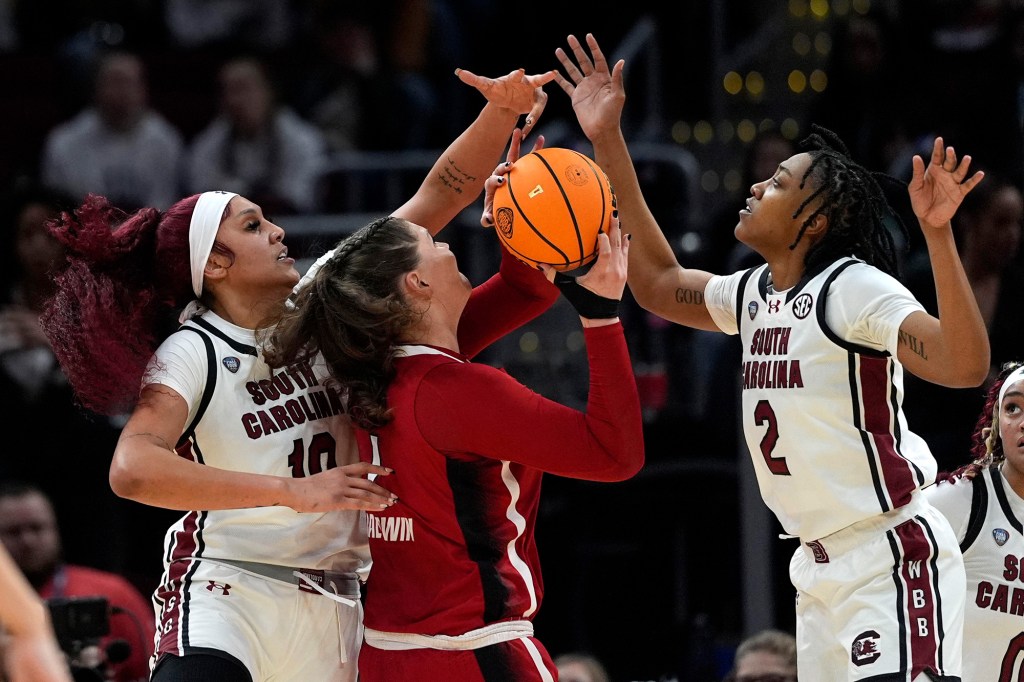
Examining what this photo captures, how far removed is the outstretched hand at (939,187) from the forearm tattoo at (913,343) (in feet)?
0.98

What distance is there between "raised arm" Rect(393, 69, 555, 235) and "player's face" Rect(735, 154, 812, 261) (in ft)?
2.71

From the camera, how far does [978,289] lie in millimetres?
6777

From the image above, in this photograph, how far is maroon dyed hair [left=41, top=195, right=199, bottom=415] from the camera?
4.20 meters

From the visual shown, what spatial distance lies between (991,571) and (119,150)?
6.46 m

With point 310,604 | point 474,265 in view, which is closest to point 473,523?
point 310,604

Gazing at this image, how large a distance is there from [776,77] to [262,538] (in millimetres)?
6903

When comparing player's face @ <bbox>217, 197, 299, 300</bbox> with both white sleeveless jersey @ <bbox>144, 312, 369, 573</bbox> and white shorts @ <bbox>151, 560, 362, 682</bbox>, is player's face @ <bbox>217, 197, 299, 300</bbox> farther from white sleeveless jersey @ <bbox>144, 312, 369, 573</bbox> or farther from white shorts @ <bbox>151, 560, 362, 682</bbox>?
white shorts @ <bbox>151, 560, 362, 682</bbox>

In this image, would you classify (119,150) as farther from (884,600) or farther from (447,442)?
(884,600)

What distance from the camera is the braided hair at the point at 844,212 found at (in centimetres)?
427

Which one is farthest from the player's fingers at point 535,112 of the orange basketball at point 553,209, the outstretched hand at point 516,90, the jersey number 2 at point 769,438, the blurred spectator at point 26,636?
the blurred spectator at point 26,636

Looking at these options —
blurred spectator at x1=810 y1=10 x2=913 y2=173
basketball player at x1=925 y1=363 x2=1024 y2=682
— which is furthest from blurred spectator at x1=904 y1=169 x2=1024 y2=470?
basketball player at x1=925 y1=363 x2=1024 y2=682

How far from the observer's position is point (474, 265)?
7.73 metres

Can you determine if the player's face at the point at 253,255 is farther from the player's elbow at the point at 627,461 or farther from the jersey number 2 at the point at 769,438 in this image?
the jersey number 2 at the point at 769,438

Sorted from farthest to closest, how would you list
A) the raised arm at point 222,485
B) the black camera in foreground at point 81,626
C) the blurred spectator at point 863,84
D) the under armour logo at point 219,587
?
the blurred spectator at point 863,84 → the black camera in foreground at point 81,626 → the under armour logo at point 219,587 → the raised arm at point 222,485
